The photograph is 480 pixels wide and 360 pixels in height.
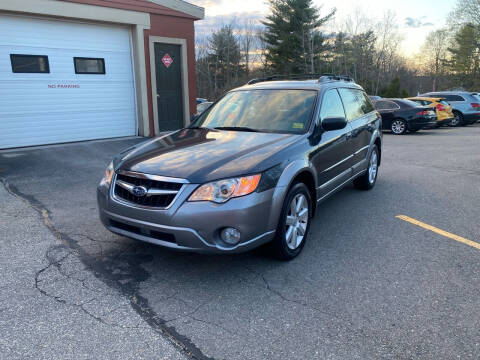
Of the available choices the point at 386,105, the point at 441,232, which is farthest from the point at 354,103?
the point at 386,105

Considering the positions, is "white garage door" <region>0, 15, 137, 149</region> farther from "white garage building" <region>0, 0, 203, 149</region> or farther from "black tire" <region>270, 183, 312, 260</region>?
"black tire" <region>270, 183, 312, 260</region>

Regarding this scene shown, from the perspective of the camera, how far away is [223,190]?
3.14 metres

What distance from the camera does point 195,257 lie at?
151 inches

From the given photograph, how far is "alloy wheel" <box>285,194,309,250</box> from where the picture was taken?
12.2 ft

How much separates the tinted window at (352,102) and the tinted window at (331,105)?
0.22 meters

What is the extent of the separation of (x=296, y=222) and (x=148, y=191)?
4.84 feet

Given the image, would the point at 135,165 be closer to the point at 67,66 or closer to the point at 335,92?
the point at 335,92

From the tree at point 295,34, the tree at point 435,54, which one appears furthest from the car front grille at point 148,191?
the tree at point 435,54

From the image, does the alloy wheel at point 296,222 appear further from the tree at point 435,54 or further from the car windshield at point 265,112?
the tree at point 435,54

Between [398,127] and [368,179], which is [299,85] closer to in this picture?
[368,179]

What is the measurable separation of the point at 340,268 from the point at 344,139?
197cm

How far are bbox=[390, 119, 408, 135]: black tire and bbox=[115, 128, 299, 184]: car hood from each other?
12.9m

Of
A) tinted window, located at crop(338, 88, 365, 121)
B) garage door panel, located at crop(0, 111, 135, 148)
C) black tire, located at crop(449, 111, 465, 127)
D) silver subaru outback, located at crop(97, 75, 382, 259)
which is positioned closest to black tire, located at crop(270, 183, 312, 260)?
silver subaru outback, located at crop(97, 75, 382, 259)

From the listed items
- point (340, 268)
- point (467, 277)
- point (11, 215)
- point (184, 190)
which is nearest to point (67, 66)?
point (11, 215)
